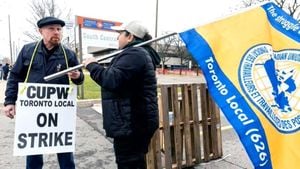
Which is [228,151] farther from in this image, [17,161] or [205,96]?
[17,161]

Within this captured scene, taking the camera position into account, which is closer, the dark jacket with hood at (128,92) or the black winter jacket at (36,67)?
the dark jacket with hood at (128,92)

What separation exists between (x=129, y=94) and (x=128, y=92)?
0.02 metres

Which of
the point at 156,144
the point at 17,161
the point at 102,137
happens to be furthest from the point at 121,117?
the point at 102,137

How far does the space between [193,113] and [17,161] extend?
8.46 feet

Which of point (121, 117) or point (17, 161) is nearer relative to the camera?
point (121, 117)

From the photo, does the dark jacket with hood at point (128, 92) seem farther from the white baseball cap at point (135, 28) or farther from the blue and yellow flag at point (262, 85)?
the blue and yellow flag at point (262, 85)

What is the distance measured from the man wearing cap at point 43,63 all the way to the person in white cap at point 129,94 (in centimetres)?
61

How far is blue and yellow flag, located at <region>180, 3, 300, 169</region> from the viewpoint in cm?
231

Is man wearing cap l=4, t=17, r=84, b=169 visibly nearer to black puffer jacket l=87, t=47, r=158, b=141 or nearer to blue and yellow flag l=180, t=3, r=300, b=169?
black puffer jacket l=87, t=47, r=158, b=141

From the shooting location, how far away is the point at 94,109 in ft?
32.3

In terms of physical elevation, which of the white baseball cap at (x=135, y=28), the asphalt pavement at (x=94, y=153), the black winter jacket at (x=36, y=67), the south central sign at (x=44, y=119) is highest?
the white baseball cap at (x=135, y=28)

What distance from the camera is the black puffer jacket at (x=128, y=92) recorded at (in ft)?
8.51

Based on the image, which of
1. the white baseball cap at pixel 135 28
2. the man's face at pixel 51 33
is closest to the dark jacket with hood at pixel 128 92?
the white baseball cap at pixel 135 28

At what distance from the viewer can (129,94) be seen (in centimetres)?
268
